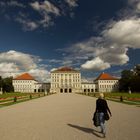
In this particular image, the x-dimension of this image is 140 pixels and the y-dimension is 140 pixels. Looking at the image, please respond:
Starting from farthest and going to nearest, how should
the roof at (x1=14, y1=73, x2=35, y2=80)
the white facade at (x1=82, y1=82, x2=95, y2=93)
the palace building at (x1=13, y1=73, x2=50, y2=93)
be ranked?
the roof at (x1=14, y1=73, x2=35, y2=80)
the white facade at (x1=82, y1=82, x2=95, y2=93)
the palace building at (x1=13, y1=73, x2=50, y2=93)

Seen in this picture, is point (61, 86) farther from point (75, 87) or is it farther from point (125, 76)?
point (125, 76)

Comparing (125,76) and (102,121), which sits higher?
(125,76)

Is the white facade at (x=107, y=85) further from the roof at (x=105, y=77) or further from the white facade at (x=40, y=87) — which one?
the white facade at (x=40, y=87)

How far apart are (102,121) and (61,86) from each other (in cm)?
13657

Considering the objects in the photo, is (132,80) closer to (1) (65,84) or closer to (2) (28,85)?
(1) (65,84)

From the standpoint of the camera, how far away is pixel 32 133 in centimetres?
820

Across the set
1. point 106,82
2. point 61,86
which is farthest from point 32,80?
point 106,82

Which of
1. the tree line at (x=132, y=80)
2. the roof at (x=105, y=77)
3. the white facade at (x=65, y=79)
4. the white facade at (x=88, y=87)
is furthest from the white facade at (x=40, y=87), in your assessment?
the tree line at (x=132, y=80)

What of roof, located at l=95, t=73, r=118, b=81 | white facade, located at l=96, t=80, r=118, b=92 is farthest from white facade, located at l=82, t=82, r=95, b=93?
roof, located at l=95, t=73, r=118, b=81

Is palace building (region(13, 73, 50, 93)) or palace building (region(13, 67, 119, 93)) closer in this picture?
palace building (region(13, 67, 119, 93))

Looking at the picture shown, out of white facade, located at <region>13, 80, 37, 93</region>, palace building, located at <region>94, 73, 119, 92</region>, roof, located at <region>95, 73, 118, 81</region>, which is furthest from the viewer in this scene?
roof, located at <region>95, 73, 118, 81</region>

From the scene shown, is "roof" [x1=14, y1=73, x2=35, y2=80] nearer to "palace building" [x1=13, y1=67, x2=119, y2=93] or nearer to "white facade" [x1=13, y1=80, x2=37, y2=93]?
"palace building" [x1=13, y1=67, x2=119, y2=93]

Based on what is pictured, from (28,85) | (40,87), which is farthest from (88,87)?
(28,85)

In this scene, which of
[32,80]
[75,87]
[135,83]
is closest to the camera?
[135,83]
